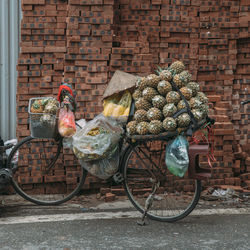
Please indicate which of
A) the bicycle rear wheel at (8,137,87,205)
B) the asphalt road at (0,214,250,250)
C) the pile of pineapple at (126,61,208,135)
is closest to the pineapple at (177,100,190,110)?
the pile of pineapple at (126,61,208,135)

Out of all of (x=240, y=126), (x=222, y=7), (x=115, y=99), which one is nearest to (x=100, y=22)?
(x=115, y=99)

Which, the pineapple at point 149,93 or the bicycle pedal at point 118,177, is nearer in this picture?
the pineapple at point 149,93

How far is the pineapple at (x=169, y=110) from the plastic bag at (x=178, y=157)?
257 millimetres

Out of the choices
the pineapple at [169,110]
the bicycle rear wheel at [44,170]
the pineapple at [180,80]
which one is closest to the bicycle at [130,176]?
the bicycle rear wheel at [44,170]

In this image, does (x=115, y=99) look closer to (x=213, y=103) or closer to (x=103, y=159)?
(x=103, y=159)

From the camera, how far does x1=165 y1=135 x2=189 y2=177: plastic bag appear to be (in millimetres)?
3820

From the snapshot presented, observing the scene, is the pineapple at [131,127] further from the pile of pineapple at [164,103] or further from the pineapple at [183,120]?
the pineapple at [183,120]

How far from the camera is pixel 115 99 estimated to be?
4.39 metres

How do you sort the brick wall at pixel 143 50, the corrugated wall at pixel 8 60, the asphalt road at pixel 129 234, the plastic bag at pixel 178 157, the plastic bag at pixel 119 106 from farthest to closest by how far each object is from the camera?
1. the corrugated wall at pixel 8 60
2. the brick wall at pixel 143 50
3. the plastic bag at pixel 119 106
4. the plastic bag at pixel 178 157
5. the asphalt road at pixel 129 234

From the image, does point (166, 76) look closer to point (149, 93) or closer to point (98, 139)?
point (149, 93)

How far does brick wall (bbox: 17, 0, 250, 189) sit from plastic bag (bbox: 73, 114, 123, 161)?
94cm

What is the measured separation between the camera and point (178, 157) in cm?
387

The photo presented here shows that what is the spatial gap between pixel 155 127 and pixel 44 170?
77.5 inches

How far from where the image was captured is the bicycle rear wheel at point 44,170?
5.12 m
